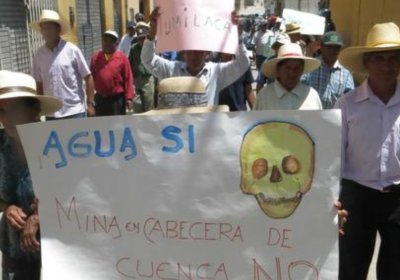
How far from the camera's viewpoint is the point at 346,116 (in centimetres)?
288

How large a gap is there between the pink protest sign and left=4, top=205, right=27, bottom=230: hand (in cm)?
121

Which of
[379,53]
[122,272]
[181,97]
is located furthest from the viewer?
[379,53]

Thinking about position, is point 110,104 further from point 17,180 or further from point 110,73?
point 17,180

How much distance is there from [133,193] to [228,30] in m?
1.25

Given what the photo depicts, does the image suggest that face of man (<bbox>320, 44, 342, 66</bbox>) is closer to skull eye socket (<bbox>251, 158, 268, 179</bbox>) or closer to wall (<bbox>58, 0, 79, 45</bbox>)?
skull eye socket (<bbox>251, 158, 268, 179</bbox>)

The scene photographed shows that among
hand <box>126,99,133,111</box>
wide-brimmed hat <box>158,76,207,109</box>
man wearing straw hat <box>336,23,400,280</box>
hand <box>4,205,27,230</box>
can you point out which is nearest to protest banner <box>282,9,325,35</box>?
hand <box>126,99,133,111</box>

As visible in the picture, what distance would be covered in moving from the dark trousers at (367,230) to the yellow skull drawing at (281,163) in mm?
852

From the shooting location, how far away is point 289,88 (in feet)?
11.6

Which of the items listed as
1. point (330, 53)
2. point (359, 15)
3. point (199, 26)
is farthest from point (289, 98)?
point (359, 15)

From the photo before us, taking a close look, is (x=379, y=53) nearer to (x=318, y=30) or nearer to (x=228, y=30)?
(x=228, y=30)

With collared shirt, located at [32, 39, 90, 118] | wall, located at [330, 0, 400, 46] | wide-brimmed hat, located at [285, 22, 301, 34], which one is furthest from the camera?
wall, located at [330, 0, 400, 46]

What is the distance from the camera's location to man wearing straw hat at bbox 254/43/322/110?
3.49m

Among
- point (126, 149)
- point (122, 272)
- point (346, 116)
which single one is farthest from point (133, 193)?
point (346, 116)

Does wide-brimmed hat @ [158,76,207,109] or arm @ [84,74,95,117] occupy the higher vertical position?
wide-brimmed hat @ [158,76,207,109]
